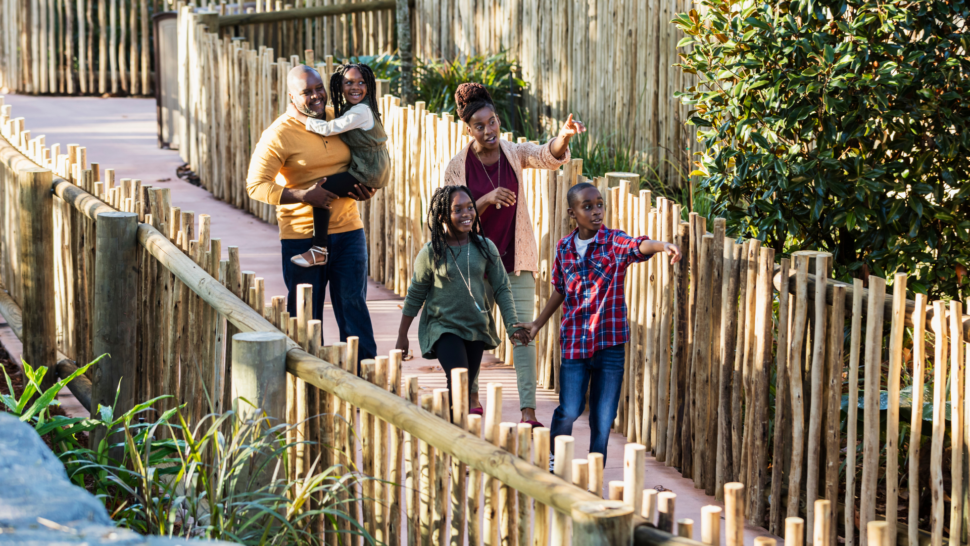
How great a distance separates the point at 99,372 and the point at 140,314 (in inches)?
13.3

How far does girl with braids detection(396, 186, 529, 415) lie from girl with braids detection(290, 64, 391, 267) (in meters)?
0.70

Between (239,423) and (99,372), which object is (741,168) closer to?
(239,423)

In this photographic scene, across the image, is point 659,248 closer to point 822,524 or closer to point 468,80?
point 822,524

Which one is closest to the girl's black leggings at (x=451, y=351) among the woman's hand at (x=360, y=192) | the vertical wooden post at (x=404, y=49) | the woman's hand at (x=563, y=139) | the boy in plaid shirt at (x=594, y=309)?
the boy in plaid shirt at (x=594, y=309)

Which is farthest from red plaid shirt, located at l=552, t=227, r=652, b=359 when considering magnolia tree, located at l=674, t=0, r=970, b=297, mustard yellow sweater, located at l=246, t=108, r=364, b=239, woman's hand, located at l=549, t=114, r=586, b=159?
mustard yellow sweater, located at l=246, t=108, r=364, b=239

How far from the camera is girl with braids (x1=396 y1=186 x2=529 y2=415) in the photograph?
5.07 meters

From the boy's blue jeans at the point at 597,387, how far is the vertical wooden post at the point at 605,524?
224cm

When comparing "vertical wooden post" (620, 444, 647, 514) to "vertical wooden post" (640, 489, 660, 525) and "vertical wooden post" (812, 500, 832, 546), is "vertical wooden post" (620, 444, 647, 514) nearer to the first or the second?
"vertical wooden post" (640, 489, 660, 525)

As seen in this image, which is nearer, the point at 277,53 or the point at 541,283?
the point at 541,283

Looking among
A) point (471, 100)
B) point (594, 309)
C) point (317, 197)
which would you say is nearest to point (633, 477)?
point (594, 309)

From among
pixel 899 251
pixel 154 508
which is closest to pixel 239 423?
pixel 154 508

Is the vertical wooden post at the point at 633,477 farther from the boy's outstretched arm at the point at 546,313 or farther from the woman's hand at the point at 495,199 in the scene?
the woman's hand at the point at 495,199

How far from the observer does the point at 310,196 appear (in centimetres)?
552

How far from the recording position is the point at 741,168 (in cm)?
545
